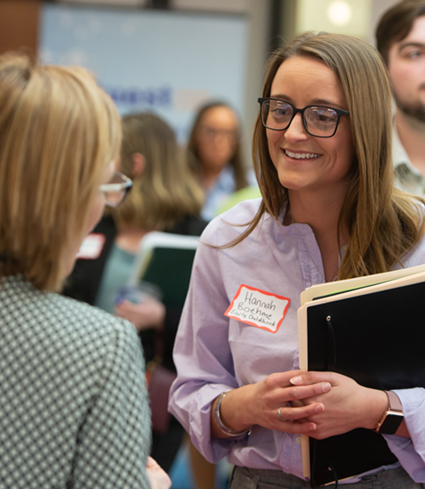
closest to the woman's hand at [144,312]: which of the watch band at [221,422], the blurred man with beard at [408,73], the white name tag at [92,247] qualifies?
the white name tag at [92,247]

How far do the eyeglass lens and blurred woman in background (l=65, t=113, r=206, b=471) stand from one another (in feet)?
4.17

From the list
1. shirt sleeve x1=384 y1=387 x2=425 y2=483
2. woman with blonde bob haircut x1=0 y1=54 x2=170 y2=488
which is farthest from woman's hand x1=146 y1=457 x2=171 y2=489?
shirt sleeve x1=384 y1=387 x2=425 y2=483

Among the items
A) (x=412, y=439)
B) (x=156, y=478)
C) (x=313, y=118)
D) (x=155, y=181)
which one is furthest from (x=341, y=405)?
(x=155, y=181)

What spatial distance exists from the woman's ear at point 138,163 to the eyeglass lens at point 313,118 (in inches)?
55.1

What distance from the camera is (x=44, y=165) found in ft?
3.26

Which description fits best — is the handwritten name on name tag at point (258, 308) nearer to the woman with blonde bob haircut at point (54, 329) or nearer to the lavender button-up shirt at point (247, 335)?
the lavender button-up shirt at point (247, 335)

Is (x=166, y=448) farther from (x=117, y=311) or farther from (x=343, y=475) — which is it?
(x=343, y=475)

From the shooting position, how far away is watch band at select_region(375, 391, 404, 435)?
1.26m

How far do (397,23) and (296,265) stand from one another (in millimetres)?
1258

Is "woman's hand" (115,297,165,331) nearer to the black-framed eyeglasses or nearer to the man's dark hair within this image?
the black-framed eyeglasses

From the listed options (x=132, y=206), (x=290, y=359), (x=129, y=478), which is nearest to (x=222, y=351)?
(x=290, y=359)

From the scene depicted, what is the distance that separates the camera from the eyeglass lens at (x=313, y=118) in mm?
1340

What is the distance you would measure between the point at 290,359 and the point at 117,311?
1.28m

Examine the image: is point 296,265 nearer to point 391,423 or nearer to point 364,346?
point 364,346
